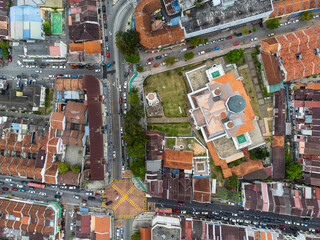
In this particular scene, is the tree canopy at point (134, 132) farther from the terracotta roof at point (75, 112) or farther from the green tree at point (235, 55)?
the green tree at point (235, 55)

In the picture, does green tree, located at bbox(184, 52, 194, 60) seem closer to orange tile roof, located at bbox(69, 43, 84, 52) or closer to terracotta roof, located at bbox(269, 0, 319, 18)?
terracotta roof, located at bbox(269, 0, 319, 18)

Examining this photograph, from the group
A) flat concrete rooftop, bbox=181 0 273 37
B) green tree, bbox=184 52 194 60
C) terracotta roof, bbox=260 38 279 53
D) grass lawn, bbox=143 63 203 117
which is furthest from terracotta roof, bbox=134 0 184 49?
terracotta roof, bbox=260 38 279 53

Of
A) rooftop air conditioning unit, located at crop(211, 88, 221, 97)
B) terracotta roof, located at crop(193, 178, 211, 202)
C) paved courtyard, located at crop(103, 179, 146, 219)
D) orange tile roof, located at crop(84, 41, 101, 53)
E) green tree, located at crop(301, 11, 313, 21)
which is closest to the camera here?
rooftop air conditioning unit, located at crop(211, 88, 221, 97)

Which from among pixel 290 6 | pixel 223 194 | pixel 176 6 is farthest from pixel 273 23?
pixel 223 194

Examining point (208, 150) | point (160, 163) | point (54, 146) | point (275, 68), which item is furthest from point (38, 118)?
point (275, 68)

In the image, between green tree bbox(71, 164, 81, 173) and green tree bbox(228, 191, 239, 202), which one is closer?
green tree bbox(71, 164, 81, 173)

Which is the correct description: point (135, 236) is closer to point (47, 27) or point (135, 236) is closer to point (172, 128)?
point (172, 128)
